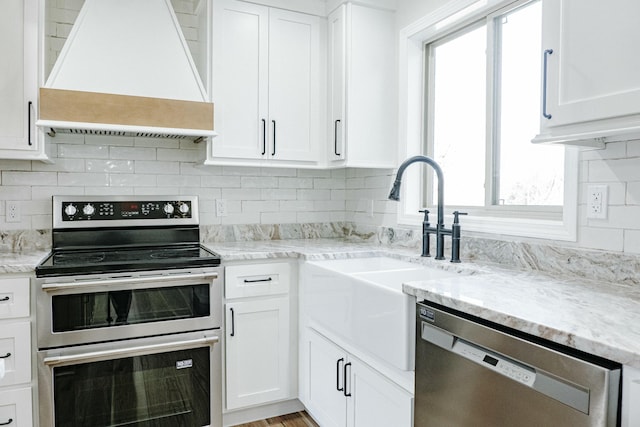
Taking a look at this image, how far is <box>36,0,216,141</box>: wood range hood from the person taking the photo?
2.17m

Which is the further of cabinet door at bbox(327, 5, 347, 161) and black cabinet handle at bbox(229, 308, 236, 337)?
cabinet door at bbox(327, 5, 347, 161)

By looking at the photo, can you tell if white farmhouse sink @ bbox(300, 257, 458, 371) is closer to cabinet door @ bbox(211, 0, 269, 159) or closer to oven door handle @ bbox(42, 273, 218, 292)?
oven door handle @ bbox(42, 273, 218, 292)

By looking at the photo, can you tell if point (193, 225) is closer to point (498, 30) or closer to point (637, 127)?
point (498, 30)

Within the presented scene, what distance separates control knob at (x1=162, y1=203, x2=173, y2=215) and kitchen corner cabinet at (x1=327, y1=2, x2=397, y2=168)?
104 cm

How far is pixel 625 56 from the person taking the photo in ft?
3.84

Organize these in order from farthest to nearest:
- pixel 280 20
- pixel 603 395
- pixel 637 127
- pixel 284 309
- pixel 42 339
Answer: pixel 280 20
pixel 284 309
pixel 42 339
pixel 637 127
pixel 603 395

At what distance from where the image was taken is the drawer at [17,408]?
6.29 ft

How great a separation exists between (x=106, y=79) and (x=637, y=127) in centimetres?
227

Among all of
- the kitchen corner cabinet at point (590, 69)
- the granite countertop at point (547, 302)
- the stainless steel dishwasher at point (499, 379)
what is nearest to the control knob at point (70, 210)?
the granite countertop at point (547, 302)

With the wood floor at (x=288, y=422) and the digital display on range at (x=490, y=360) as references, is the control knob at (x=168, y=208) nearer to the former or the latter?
the wood floor at (x=288, y=422)

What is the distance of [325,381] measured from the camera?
2.16 metres

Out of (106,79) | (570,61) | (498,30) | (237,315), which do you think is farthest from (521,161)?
(106,79)

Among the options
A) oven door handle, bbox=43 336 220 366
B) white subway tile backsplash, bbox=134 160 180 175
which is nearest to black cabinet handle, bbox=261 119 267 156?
white subway tile backsplash, bbox=134 160 180 175

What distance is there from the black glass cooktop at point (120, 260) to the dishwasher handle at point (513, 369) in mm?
1273
